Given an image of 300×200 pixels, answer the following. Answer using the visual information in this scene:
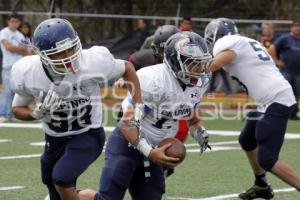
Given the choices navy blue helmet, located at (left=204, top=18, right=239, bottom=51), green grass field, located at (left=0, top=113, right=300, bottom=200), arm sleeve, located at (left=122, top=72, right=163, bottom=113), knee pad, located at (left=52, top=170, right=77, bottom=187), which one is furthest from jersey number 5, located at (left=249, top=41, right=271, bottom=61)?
knee pad, located at (left=52, top=170, right=77, bottom=187)

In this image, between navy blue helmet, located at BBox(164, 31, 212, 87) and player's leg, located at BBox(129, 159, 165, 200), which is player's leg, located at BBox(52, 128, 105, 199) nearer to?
player's leg, located at BBox(129, 159, 165, 200)

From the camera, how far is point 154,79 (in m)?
5.73

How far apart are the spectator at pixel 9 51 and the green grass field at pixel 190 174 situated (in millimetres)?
2147

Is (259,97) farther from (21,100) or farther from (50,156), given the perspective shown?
(21,100)

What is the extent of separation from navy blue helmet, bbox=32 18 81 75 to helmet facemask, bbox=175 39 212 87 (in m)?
0.67

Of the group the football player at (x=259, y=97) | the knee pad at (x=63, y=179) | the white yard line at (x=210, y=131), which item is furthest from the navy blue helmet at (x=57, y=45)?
the white yard line at (x=210, y=131)

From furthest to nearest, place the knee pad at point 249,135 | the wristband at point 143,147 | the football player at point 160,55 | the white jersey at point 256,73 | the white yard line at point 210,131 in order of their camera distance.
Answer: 1. the white yard line at point 210,131
2. the knee pad at point 249,135
3. the white jersey at point 256,73
4. the football player at point 160,55
5. the wristband at point 143,147

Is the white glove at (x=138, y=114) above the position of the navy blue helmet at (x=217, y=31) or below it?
above

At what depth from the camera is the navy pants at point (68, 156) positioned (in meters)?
5.91

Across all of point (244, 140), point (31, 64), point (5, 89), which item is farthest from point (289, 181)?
point (5, 89)

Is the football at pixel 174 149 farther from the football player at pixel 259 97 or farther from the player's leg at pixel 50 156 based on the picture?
the football player at pixel 259 97

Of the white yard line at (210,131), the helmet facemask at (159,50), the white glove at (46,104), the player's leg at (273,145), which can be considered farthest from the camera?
the white yard line at (210,131)

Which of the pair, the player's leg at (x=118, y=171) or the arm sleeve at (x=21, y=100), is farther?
the arm sleeve at (x=21, y=100)

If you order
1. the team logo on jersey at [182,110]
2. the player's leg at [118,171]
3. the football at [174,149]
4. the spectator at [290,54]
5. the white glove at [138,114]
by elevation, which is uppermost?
the white glove at [138,114]
